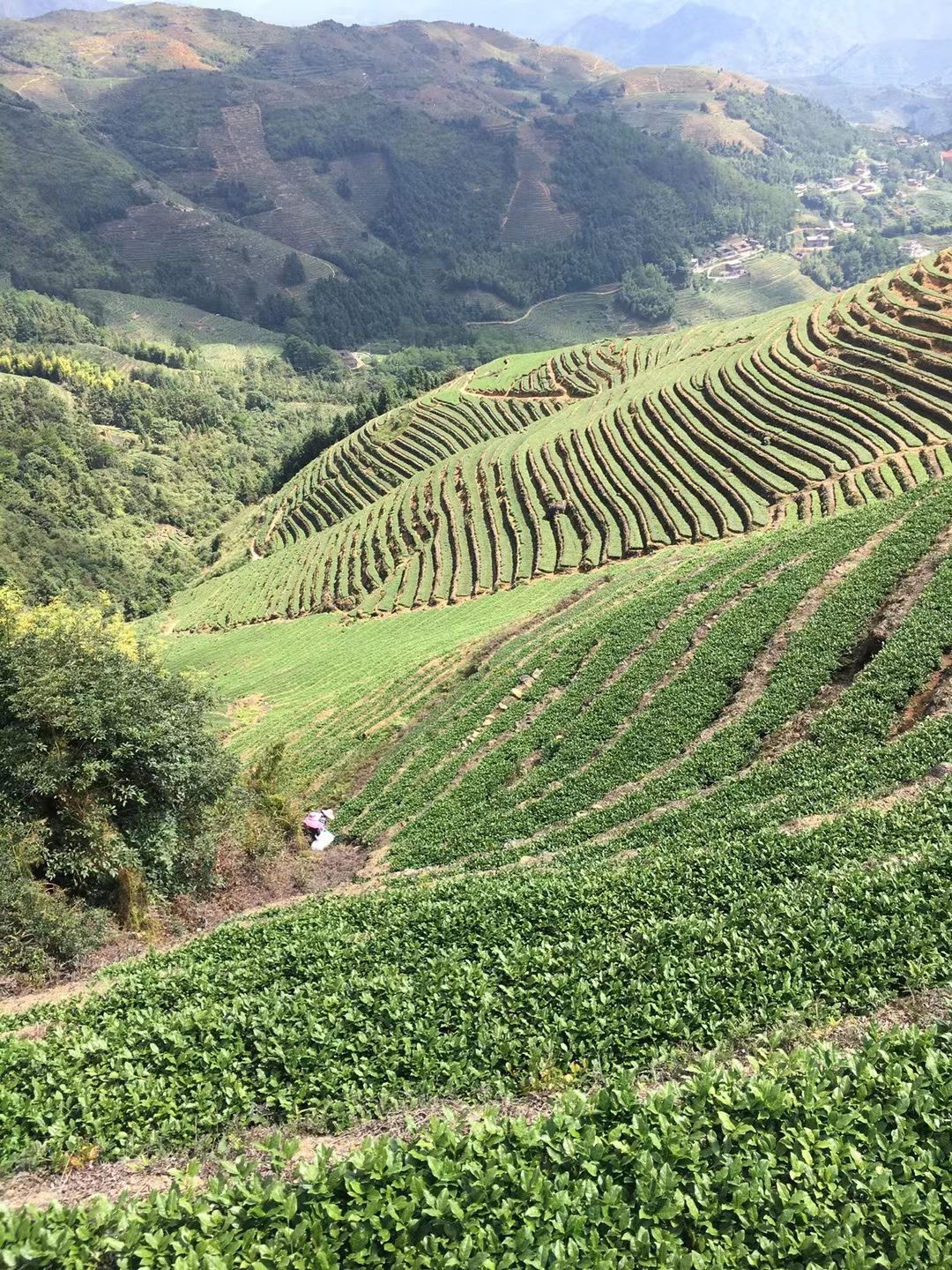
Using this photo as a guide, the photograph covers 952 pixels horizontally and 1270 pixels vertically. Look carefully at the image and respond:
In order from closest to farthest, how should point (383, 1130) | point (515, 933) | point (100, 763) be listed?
1. point (383, 1130)
2. point (515, 933)
3. point (100, 763)

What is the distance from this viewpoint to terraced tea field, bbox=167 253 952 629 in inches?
2344

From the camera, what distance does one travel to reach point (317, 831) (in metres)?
28.9

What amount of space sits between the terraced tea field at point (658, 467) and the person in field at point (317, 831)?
3999 centimetres

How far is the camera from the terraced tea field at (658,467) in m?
59.5

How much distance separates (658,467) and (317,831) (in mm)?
56532

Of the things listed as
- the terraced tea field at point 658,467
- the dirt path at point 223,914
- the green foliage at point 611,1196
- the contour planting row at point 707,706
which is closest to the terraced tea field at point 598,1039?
the green foliage at point 611,1196

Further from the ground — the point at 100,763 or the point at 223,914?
the point at 100,763

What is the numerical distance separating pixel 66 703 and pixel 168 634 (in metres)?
78.6

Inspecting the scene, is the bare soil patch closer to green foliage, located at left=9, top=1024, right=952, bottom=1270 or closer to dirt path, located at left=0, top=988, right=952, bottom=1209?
dirt path, located at left=0, top=988, right=952, bottom=1209

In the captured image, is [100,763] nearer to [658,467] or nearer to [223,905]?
[223,905]

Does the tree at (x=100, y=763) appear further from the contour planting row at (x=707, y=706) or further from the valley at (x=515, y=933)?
the contour planting row at (x=707, y=706)

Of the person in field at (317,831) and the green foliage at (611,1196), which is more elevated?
the green foliage at (611,1196)

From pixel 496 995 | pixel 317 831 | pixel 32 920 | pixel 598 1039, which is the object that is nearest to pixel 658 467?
pixel 317 831

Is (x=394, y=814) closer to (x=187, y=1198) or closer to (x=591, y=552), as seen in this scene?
(x=187, y=1198)
